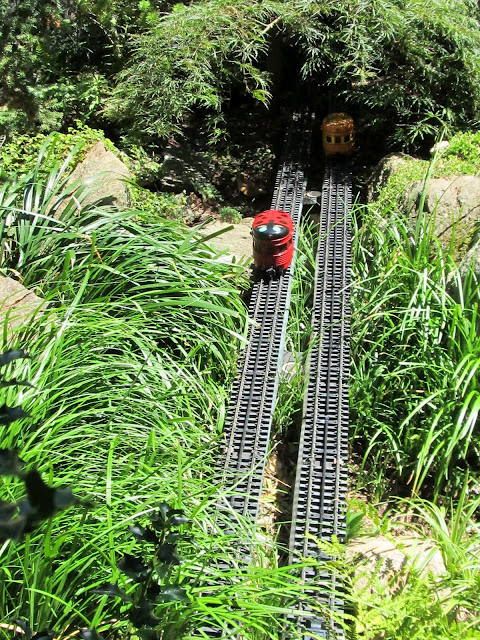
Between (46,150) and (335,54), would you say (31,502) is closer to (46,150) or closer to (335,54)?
(46,150)

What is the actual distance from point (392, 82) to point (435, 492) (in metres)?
3.18

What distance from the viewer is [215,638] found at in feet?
7.43

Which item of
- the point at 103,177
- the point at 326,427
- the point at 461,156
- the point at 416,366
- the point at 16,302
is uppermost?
the point at 103,177

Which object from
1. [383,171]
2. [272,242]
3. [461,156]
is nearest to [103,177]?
[272,242]

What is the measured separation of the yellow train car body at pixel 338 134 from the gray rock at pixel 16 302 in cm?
275

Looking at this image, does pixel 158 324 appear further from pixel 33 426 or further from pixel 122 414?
pixel 33 426

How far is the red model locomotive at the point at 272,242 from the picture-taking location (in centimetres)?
394

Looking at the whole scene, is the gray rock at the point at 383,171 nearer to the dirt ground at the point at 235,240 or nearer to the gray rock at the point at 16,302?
the dirt ground at the point at 235,240

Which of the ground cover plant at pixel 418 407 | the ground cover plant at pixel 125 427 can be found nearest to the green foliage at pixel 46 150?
the ground cover plant at pixel 125 427

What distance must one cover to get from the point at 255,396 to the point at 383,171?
7.73 ft

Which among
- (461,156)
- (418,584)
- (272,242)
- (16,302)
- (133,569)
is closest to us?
(133,569)

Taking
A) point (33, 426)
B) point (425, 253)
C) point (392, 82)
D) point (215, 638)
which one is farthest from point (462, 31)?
point (215, 638)

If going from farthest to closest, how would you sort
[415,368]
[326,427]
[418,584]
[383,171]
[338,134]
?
[338,134] < [383,171] < [415,368] < [326,427] < [418,584]

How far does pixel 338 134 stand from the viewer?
5.02m
